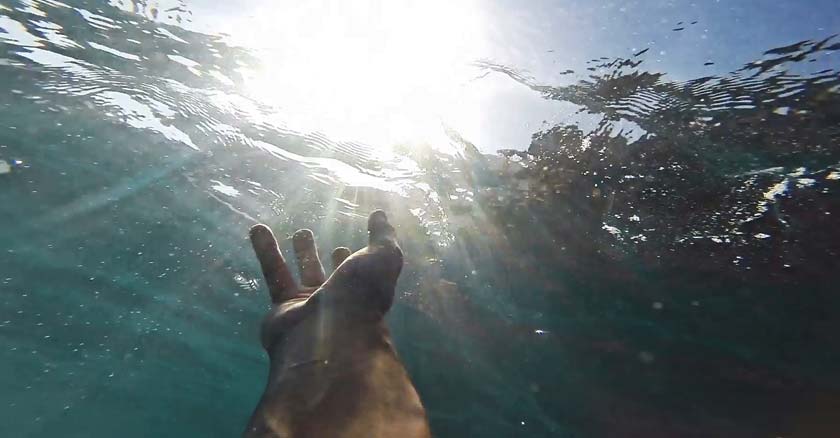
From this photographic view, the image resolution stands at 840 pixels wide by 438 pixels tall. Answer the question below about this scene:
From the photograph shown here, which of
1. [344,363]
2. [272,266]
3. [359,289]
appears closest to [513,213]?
[272,266]

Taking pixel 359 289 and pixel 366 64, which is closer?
pixel 359 289

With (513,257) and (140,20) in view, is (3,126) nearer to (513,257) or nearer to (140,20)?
(140,20)

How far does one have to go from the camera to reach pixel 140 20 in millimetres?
9461

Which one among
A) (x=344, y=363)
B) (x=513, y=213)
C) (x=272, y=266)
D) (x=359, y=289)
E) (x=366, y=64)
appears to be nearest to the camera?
(x=344, y=363)

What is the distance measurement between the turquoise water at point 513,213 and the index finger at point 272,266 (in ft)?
21.3

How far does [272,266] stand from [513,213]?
881 cm

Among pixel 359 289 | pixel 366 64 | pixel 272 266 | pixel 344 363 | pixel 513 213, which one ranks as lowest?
pixel 513 213

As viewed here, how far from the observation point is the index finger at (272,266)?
8.94 feet

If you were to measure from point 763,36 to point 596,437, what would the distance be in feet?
54.5

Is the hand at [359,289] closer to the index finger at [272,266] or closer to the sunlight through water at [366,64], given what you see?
the index finger at [272,266]

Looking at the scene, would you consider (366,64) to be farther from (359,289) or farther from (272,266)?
(359,289)

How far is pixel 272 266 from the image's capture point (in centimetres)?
278

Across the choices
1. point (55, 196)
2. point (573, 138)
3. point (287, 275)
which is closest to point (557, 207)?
point (573, 138)

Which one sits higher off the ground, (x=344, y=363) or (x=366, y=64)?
(x=366, y=64)
